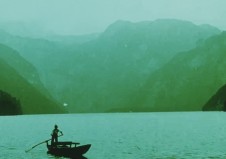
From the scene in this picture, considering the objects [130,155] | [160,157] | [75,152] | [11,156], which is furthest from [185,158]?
[11,156]

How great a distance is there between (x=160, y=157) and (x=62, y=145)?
16527mm

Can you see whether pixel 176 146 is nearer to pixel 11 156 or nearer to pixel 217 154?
pixel 217 154

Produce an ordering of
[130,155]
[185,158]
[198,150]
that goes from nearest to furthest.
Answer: [185,158] < [130,155] < [198,150]

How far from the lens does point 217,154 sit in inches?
3216

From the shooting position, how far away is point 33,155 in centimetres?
8781

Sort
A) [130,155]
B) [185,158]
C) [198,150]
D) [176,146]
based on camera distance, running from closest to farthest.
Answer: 1. [185,158]
2. [130,155]
3. [198,150]
4. [176,146]

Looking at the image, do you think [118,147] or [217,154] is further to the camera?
[118,147]

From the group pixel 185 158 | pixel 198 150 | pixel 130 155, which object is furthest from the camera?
pixel 198 150

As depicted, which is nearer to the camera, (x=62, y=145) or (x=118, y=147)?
(x=62, y=145)

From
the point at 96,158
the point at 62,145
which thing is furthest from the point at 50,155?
the point at 96,158

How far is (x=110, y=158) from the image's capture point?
3177 inches

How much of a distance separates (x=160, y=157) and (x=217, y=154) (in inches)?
376

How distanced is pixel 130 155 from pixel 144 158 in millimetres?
5837

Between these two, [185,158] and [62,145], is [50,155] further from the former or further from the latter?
[185,158]
